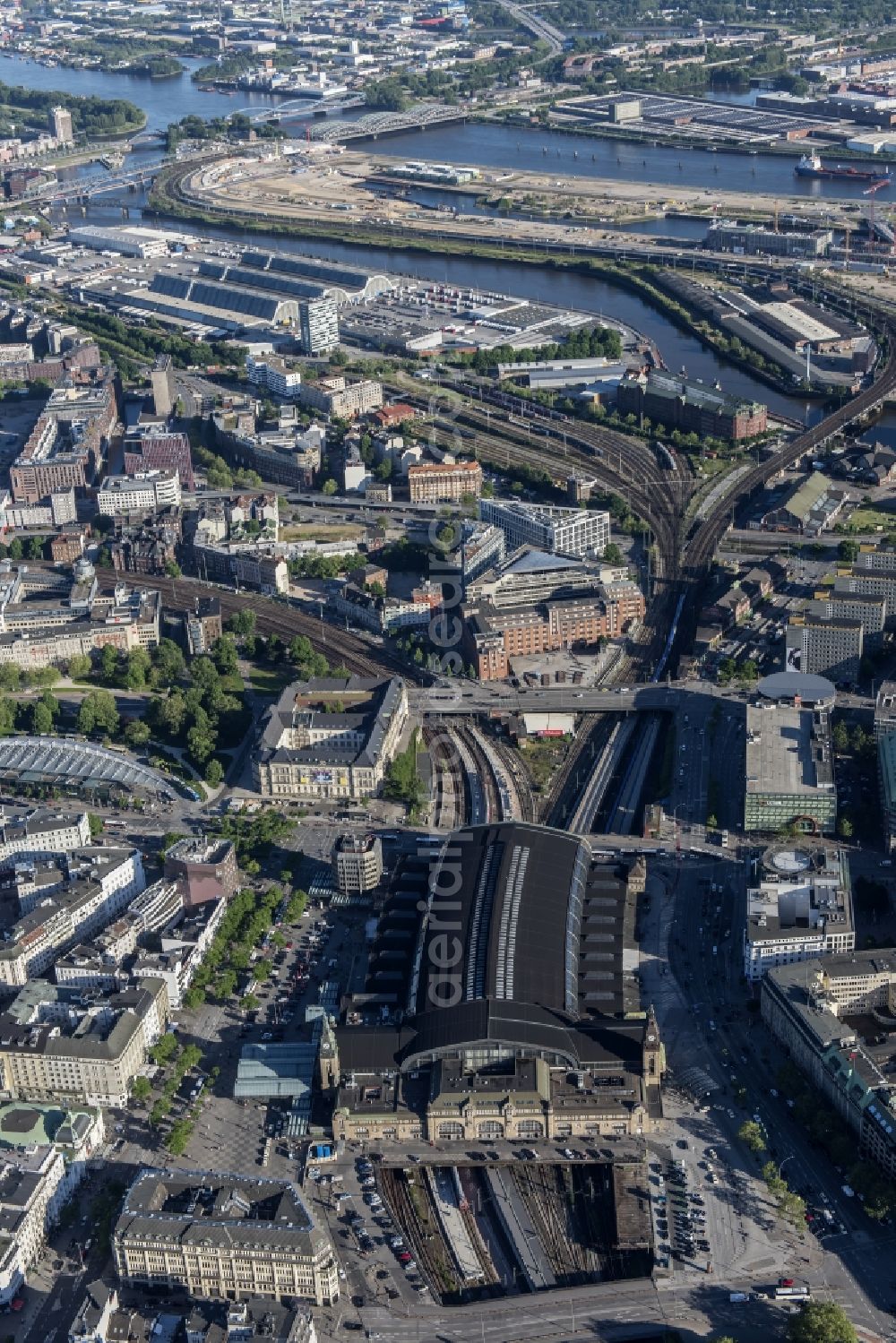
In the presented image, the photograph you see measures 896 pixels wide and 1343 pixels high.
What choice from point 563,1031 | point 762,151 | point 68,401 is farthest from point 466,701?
point 762,151

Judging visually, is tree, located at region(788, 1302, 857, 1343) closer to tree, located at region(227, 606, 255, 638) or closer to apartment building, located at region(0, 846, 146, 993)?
apartment building, located at region(0, 846, 146, 993)

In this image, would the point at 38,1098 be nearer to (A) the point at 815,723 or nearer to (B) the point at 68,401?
(A) the point at 815,723

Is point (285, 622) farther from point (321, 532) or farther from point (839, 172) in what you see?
point (839, 172)

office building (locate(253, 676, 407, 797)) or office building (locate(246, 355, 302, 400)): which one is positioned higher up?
office building (locate(246, 355, 302, 400))

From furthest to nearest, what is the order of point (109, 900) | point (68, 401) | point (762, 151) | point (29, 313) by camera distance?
1. point (762, 151)
2. point (29, 313)
3. point (68, 401)
4. point (109, 900)

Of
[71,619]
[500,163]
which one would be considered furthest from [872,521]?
[500,163]

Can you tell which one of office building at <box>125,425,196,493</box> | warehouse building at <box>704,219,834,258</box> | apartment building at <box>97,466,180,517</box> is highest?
warehouse building at <box>704,219,834,258</box>

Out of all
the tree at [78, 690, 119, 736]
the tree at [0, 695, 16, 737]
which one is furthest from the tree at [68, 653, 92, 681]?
the tree at [78, 690, 119, 736]
